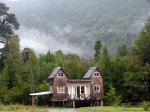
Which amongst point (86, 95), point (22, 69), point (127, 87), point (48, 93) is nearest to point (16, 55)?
point (22, 69)

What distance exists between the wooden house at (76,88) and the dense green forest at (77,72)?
5.50 feet

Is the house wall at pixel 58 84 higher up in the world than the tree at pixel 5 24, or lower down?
lower down

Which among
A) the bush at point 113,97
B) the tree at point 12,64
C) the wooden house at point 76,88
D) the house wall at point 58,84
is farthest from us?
the tree at point 12,64

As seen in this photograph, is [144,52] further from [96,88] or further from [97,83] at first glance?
[96,88]

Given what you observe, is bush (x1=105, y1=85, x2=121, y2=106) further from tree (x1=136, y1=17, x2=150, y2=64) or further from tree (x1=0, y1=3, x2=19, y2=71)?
tree (x1=0, y1=3, x2=19, y2=71)

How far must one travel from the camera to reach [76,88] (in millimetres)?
77938

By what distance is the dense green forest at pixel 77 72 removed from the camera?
73.4 m

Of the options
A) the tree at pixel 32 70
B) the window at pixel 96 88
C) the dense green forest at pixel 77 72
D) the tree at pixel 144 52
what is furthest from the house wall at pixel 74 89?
the tree at pixel 144 52

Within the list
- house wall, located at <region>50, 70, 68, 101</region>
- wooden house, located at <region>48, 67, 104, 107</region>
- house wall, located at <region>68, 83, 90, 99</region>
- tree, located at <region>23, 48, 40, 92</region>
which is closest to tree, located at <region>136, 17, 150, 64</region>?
wooden house, located at <region>48, 67, 104, 107</region>

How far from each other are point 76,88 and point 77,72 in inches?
267

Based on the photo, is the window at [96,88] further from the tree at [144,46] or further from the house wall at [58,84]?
the tree at [144,46]

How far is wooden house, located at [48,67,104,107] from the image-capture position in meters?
76.9

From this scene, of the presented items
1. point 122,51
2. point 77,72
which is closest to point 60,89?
point 77,72

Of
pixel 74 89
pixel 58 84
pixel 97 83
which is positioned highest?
pixel 97 83
